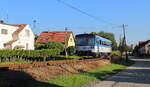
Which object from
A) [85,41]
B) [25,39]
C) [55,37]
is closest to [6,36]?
[25,39]

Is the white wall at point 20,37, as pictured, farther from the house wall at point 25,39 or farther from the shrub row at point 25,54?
the shrub row at point 25,54

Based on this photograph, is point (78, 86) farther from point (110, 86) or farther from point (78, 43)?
point (78, 43)

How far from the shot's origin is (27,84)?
10.3 metres

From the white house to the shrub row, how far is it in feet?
37.1

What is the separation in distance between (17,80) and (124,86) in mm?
5856

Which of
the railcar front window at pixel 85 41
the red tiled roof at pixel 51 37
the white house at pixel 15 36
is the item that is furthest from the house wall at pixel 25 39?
the railcar front window at pixel 85 41

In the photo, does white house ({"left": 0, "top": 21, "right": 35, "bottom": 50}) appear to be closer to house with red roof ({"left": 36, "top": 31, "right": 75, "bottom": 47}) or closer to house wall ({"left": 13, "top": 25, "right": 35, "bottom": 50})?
house wall ({"left": 13, "top": 25, "right": 35, "bottom": 50})

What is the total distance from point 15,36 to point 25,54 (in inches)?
653

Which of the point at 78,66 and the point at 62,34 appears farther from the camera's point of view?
the point at 62,34

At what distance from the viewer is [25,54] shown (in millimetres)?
34875

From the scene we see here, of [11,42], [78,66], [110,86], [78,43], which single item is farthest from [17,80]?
[11,42]

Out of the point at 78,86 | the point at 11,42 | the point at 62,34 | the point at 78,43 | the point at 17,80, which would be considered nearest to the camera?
the point at 17,80

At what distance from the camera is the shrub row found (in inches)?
1239

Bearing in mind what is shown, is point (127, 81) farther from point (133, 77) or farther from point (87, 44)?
point (87, 44)
